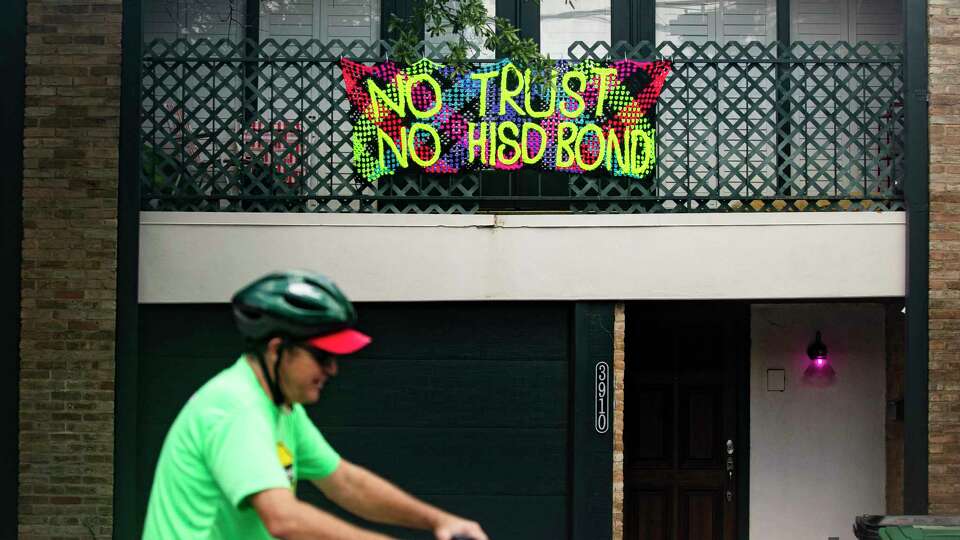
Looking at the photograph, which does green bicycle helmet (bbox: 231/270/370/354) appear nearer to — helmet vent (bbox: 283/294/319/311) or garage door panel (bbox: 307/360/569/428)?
helmet vent (bbox: 283/294/319/311)

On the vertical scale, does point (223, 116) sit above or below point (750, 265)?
above

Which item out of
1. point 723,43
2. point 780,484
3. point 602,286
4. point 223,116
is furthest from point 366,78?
point 780,484

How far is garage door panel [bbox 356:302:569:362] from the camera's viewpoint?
9.50 meters

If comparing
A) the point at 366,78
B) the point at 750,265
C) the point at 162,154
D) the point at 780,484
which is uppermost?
the point at 366,78

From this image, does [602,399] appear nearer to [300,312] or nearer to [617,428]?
[617,428]

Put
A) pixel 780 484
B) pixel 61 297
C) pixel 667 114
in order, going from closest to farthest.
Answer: pixel 61 297 < pixel 667 114 < pixel 780 484

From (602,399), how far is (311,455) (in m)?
5.87

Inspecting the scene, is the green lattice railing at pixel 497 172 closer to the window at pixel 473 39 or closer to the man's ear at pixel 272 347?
the window at pixel 473 39

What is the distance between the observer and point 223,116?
10.4 metres

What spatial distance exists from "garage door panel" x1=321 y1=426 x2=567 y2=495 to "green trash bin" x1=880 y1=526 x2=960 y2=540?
346cm

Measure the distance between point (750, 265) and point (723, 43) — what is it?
2.24m

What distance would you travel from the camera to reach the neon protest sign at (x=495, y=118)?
370 inches

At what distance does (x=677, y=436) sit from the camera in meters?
11.0

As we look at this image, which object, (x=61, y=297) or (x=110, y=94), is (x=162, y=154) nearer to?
(x=110, y=94)
